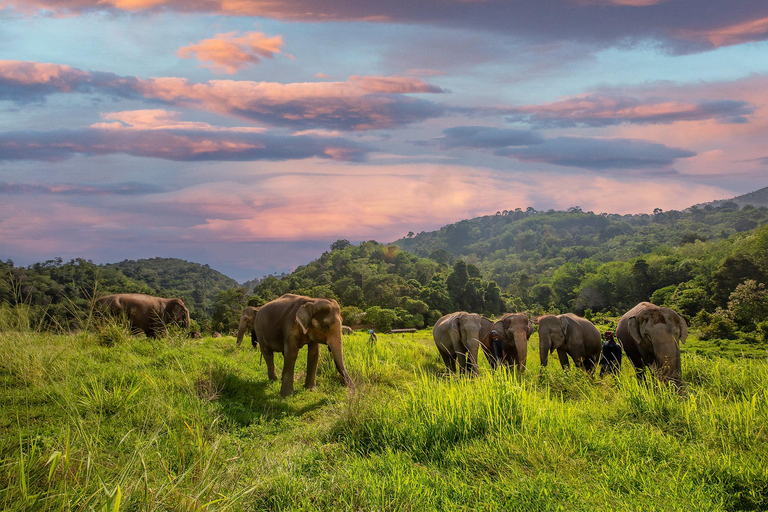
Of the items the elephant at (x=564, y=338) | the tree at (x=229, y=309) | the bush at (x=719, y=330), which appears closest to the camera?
the elephant at (x=564, y=338)

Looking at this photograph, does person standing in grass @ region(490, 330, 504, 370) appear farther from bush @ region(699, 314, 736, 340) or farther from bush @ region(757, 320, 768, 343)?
bush @ region(699, 314, 736, 340)

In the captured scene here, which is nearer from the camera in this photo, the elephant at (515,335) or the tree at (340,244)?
the elephant at (515,335)

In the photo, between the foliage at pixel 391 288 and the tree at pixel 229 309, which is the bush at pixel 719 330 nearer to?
the foliage at pixel 391 288

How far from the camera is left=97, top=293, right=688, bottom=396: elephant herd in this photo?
1054cm

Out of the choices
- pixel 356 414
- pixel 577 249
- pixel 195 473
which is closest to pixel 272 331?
pixel 356 414

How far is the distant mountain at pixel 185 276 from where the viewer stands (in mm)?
71938

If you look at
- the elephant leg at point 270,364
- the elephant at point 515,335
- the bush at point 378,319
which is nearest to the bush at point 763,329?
the bush at point 378,319

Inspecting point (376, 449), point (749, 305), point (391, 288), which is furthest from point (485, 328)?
point (391, 288)

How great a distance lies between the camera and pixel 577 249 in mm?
150000

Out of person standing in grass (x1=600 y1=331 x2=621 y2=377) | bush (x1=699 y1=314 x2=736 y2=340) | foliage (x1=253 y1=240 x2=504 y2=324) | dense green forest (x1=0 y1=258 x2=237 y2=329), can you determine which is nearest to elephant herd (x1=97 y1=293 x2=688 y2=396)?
person standing in grass (x1=600 y1=331 x2=621 y2=377)

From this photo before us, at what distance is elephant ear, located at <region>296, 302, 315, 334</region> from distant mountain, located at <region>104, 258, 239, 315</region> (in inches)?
2303

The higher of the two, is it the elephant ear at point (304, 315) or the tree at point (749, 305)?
the elephant ear at point (304, 315)

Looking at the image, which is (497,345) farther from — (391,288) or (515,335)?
(391,288)

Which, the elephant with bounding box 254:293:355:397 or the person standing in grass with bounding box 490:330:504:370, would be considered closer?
the elephant with bounding box 254:293:355:397
